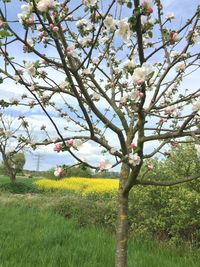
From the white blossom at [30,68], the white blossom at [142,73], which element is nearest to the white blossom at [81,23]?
the white blossom at [30,68]

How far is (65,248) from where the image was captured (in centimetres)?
632

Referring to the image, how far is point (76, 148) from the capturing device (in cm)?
342

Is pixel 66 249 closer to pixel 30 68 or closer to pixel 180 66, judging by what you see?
pixel 180 66

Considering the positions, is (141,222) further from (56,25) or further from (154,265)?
(56,25)

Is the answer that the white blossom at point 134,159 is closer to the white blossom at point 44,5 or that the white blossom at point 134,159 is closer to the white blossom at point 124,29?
the white blossom at point 124,29

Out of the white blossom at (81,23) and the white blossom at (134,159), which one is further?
the white blossom at (81,23)

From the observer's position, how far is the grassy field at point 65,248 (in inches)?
221

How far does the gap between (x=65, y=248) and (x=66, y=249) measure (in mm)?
36

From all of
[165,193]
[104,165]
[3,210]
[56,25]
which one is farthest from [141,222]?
[56,25]

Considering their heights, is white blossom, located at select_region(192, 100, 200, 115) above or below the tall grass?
above

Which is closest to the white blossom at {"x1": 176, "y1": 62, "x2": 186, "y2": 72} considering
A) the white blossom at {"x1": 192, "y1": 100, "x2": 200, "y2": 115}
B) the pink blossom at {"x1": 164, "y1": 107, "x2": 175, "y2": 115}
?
the pink blossom at {"x1": 164, "y1": 107, "x2": 175, "y2": 115}

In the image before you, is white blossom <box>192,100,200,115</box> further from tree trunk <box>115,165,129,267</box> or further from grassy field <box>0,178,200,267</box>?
grassy field <box>0,178,200,267</box>

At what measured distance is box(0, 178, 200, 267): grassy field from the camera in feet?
18.4

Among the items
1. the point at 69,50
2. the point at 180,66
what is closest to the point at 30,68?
the point at 69,50
